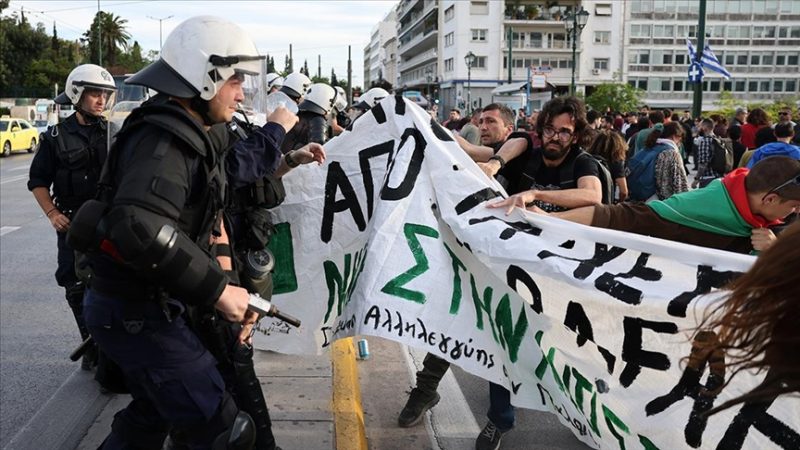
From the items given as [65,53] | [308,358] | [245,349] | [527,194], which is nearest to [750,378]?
[527,194]

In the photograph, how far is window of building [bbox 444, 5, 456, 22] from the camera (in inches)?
2928

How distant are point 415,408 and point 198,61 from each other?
8.04ft

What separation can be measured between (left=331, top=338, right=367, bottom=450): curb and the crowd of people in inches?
13.2

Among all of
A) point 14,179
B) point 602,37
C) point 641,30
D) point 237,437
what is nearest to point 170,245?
point 237,437

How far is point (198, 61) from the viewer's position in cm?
280

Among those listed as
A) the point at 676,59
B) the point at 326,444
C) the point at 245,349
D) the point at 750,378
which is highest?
the point at 676,59

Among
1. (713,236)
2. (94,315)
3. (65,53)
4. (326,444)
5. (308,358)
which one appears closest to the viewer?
(94,315)

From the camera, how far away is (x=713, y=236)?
328 cm

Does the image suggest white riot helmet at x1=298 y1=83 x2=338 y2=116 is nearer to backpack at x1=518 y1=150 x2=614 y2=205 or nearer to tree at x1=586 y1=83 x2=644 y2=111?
backpack at x1=518 y1=150 x2=614 y2=205

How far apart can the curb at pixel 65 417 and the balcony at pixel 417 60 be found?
272 feet

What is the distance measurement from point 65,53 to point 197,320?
3368 inches

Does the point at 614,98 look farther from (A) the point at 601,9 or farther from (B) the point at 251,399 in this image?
(B) the point at 251,399

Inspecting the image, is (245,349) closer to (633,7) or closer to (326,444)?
(326,444)

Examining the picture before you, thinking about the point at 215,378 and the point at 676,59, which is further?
the point at 676,59
